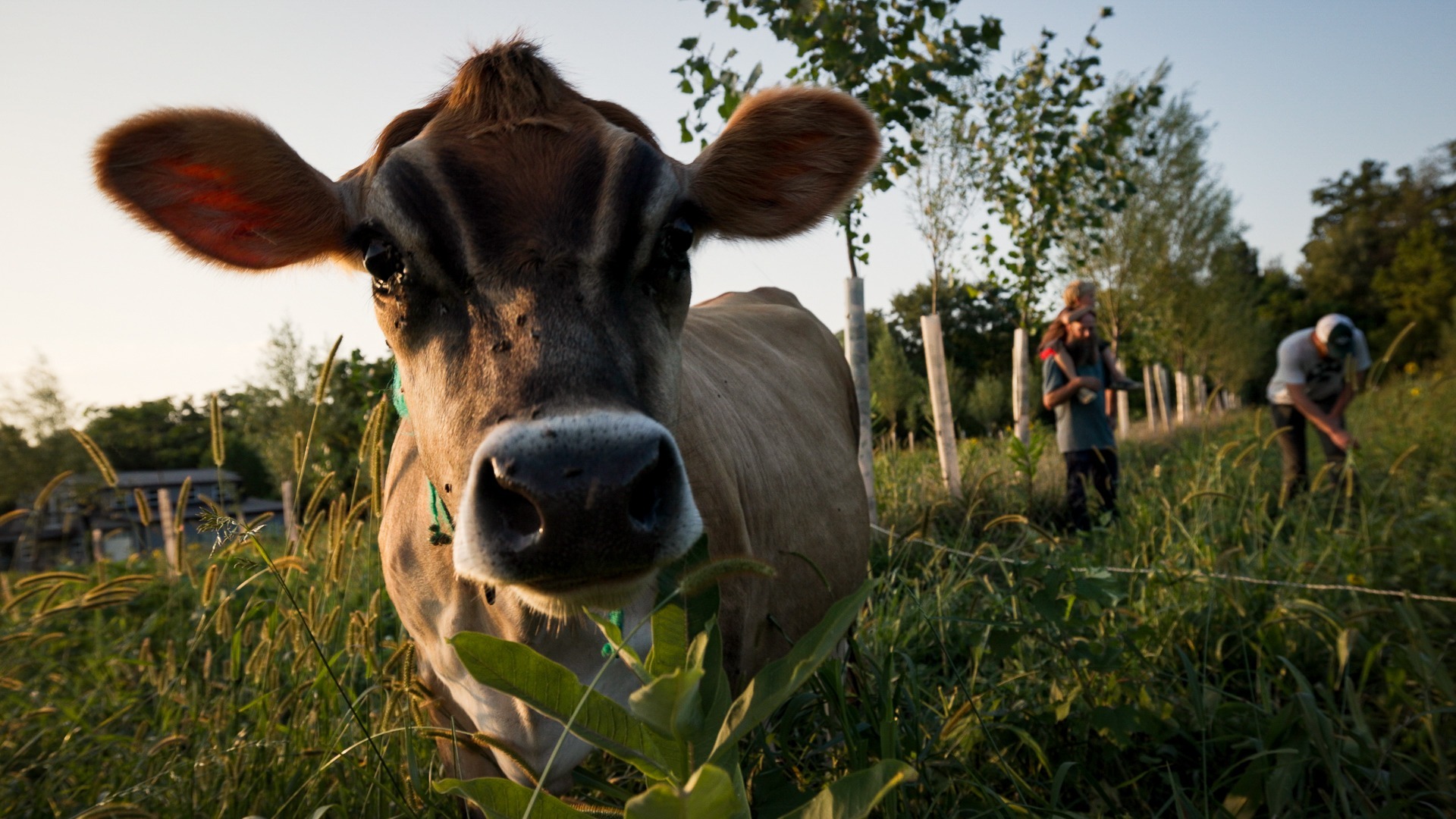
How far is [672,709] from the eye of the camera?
0.87 meters

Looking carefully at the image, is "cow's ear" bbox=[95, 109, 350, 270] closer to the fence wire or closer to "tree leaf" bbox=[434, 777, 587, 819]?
"tree leaf" bbox=[434, 777, 587, 819]

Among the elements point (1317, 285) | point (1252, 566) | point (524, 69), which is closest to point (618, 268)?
point (524, 69)

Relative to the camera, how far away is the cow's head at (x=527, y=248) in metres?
1.36

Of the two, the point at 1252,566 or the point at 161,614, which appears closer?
the point at 1252,566

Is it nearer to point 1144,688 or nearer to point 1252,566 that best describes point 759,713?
point 1144,688

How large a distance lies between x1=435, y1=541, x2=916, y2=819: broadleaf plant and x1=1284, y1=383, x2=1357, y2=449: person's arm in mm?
6692

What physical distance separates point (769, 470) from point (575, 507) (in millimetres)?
1745

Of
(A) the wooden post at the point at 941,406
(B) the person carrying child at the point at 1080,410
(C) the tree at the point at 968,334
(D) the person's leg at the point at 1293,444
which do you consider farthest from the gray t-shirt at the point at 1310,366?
(C) the tree at the point at 968,334

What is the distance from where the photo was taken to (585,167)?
1.87 meters

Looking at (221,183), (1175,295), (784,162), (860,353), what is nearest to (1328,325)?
(860,353)

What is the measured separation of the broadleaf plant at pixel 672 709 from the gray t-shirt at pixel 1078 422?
6685 mm

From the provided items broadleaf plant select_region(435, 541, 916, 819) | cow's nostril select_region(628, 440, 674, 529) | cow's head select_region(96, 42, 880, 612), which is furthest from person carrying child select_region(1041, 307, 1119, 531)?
broadleaf plant select_region(435, 541, 916, 819)

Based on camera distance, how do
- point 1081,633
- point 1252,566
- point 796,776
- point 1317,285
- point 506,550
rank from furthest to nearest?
point 1317,285
point 1252,566
point 1081,633
point 796,776
point 506,550

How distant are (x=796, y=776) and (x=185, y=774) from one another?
1706 mm
